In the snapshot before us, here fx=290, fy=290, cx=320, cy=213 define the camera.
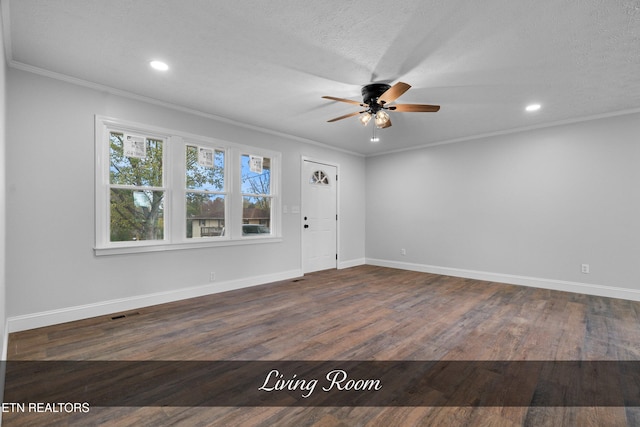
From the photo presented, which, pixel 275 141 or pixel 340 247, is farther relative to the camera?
pixel 340 247

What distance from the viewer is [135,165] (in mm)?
3697

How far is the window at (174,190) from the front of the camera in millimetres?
3486

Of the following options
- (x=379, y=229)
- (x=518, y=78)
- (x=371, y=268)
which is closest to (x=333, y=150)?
(x=379, y=229)

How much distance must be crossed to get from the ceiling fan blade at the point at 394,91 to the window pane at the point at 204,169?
2639mm

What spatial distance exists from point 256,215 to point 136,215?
1805mm

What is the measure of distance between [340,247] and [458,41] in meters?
4.66

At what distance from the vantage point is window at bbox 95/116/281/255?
3486 mm

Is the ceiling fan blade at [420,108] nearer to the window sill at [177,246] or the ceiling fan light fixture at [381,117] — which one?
the ceiling fan light fixture at [381,117]

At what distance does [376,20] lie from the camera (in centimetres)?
220

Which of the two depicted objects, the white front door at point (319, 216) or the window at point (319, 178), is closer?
the white front door at point (319, 216)

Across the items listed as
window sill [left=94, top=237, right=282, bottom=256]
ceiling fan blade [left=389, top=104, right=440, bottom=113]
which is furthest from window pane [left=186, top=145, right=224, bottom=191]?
ceiling fan blade [left=389, top=104, right=440, bottom=113]

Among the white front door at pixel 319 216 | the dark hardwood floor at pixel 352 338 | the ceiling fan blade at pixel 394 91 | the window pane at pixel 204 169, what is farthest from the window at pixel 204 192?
the ceiling fan blade at pixel 394 91

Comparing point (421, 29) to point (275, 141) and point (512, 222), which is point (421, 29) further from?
point (512, 222)

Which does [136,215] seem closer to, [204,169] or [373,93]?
[204,169]
